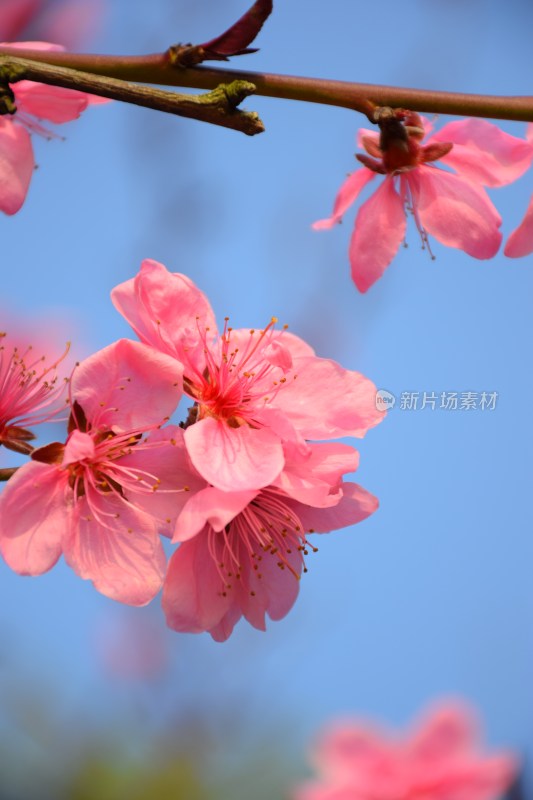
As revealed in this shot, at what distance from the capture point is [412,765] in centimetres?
124

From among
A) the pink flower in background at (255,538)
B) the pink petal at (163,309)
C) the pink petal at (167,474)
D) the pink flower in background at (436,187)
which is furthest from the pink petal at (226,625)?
the pink flower in background at (436,187)

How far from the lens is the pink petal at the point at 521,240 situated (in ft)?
2.61

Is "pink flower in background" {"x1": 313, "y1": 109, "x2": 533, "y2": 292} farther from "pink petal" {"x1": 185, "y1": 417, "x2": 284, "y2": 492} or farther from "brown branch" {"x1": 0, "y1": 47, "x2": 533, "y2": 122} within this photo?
"pink petal" {"x1": 185, "y1": 417, "x2": 284, "y2": 492}

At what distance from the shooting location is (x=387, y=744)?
1.30 meters

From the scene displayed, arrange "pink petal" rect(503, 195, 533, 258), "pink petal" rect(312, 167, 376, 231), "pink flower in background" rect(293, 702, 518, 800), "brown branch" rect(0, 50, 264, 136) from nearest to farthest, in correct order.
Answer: "brown branch" rect(0, 50, 264, 136)
"pink petal" rect(503, 195, 533, 258)
"pink petal" rect(312, 167, 376, 231)
"pink flower in background" rect(293, 702, 518, 800)

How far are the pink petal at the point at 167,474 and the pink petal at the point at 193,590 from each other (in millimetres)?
31

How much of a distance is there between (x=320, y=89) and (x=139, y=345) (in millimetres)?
230

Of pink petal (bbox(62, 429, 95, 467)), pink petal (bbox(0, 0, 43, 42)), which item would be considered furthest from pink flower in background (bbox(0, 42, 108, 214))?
pink petal (bbox(0, 0, 43, 42))

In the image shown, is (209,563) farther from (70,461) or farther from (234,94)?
(234,94)

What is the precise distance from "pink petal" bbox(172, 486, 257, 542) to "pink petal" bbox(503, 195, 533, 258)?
15.1 inches

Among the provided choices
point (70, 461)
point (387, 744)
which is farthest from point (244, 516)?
point (387, 744)

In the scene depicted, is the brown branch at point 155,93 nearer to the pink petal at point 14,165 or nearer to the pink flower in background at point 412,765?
the pink petal at point 14,165

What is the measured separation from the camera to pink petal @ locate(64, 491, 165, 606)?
62 cm

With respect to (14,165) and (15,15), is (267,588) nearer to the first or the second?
(14,165)
